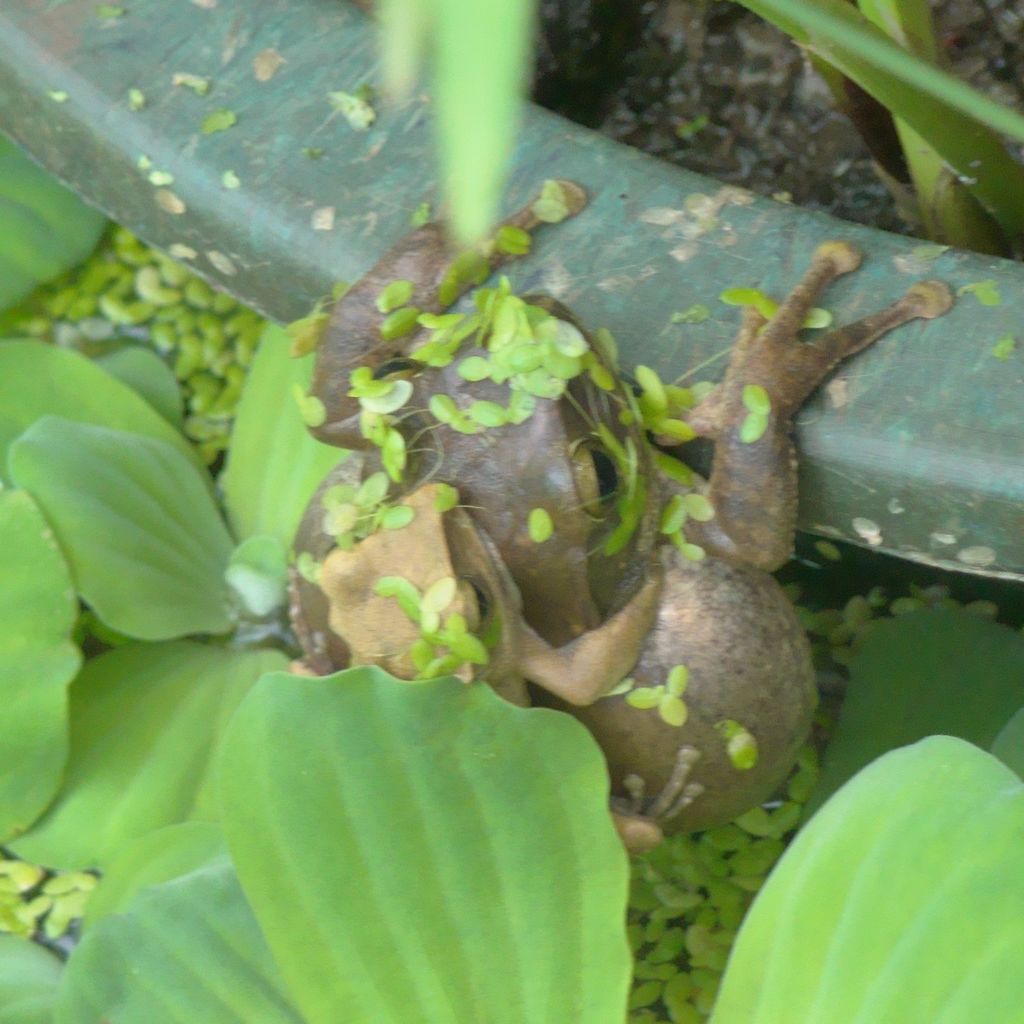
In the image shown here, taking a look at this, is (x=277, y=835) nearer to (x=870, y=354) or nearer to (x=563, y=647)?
(x=563, y=647)

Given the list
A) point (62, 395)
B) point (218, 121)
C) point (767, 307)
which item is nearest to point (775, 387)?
point (767, 307)

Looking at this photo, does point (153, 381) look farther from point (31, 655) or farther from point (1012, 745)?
point (1012, 745)

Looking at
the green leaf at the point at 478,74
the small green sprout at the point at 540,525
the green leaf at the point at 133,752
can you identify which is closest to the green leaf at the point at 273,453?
the green leaf at the point at 133,752

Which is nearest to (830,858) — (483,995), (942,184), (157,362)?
(483,995)

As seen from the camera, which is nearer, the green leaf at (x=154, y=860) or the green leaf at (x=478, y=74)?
the green leaf at (x=478, y=74)

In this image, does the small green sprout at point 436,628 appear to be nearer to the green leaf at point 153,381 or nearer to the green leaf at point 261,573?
the green leaf at point 261,573

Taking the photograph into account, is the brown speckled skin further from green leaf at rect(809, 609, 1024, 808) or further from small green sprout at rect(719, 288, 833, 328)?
small green sprout at rect(719, 288, 833, 328)
